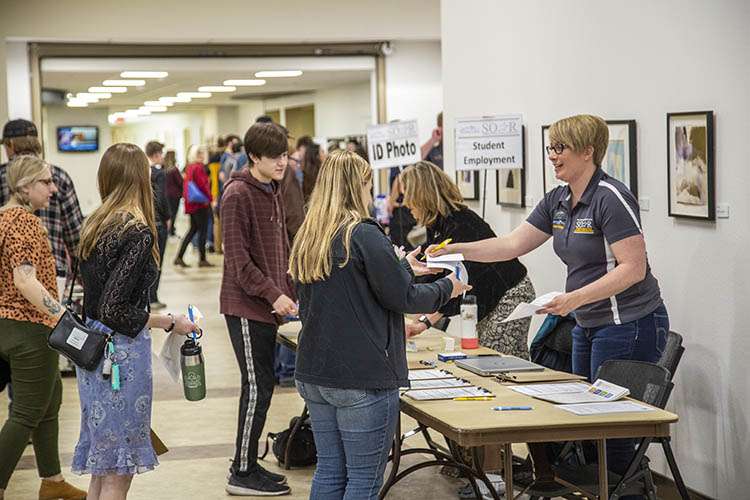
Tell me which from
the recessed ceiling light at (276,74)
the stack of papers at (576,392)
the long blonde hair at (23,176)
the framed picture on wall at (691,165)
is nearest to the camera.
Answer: the stack of papers at (576,392)

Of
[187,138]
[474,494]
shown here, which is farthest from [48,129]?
[474,494]

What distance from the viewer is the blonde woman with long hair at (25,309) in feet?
15.2

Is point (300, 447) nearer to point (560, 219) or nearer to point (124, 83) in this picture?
point (560, 219)

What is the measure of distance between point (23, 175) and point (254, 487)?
5.84 feet

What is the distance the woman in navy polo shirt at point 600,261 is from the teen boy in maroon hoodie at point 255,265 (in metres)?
1.32

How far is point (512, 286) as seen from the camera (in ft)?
17.3

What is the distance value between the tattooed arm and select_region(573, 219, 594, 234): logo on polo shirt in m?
2.13

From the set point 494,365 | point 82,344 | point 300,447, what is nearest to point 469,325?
point 494,365

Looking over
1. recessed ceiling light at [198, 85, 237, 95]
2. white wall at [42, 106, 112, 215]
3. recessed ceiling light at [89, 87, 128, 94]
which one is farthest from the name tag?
white wall at [42, 106, 112, 215]

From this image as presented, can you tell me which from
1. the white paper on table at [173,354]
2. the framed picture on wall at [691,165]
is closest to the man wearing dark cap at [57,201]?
the white paper on table at [173,354]

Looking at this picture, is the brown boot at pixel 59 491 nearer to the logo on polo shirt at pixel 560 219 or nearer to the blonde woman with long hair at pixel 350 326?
the blonde woman with long hair at pixel 350 326

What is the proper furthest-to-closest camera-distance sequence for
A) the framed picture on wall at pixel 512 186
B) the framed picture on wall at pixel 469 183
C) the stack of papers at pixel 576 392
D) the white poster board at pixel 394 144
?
the white poster board at pixel 394 144 → the framed picture on wall at pixel 469 183 → the framed picture on wall at pixel 512 186 → the stack of papers at pixel 576 392

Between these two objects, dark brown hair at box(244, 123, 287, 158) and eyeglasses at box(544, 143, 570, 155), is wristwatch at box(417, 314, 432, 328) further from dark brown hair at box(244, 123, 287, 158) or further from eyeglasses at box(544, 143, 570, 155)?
eyeglasses at box(544, 143, 570, 155)

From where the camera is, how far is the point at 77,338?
12.5 feet
